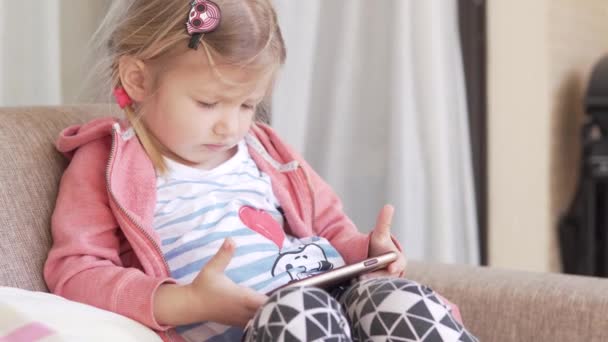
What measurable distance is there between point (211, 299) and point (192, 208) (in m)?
0.21

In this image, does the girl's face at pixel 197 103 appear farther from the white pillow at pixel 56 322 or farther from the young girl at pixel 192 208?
the white pillow at pixel 56 322

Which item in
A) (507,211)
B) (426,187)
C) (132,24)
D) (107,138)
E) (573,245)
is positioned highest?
(132,24)

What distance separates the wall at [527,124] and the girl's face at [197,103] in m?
1.43

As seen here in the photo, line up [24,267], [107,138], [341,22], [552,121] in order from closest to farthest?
[24,267], [107,138], [341,22], [552,121]

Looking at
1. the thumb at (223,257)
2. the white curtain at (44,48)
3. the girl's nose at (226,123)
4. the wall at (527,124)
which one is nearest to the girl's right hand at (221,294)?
the thumb at (223,257)

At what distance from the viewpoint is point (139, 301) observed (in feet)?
3.13

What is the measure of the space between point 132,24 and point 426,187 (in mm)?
1202

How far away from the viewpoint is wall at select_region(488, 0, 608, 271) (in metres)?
2.41

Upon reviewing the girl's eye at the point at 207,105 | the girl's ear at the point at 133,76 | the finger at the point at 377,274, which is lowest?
the finger at the point at 377,274

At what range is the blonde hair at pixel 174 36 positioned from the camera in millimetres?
1069

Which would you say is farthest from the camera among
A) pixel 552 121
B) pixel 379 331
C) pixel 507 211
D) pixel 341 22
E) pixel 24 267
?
pixel 552 121

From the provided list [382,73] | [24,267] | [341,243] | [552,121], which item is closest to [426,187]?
[382,73]

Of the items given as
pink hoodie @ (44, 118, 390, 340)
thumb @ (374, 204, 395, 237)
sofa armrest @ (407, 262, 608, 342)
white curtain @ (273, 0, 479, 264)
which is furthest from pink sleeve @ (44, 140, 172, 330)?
white curtain @ (273, 0, 479, 264)

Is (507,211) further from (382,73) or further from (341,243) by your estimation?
(341,243)
